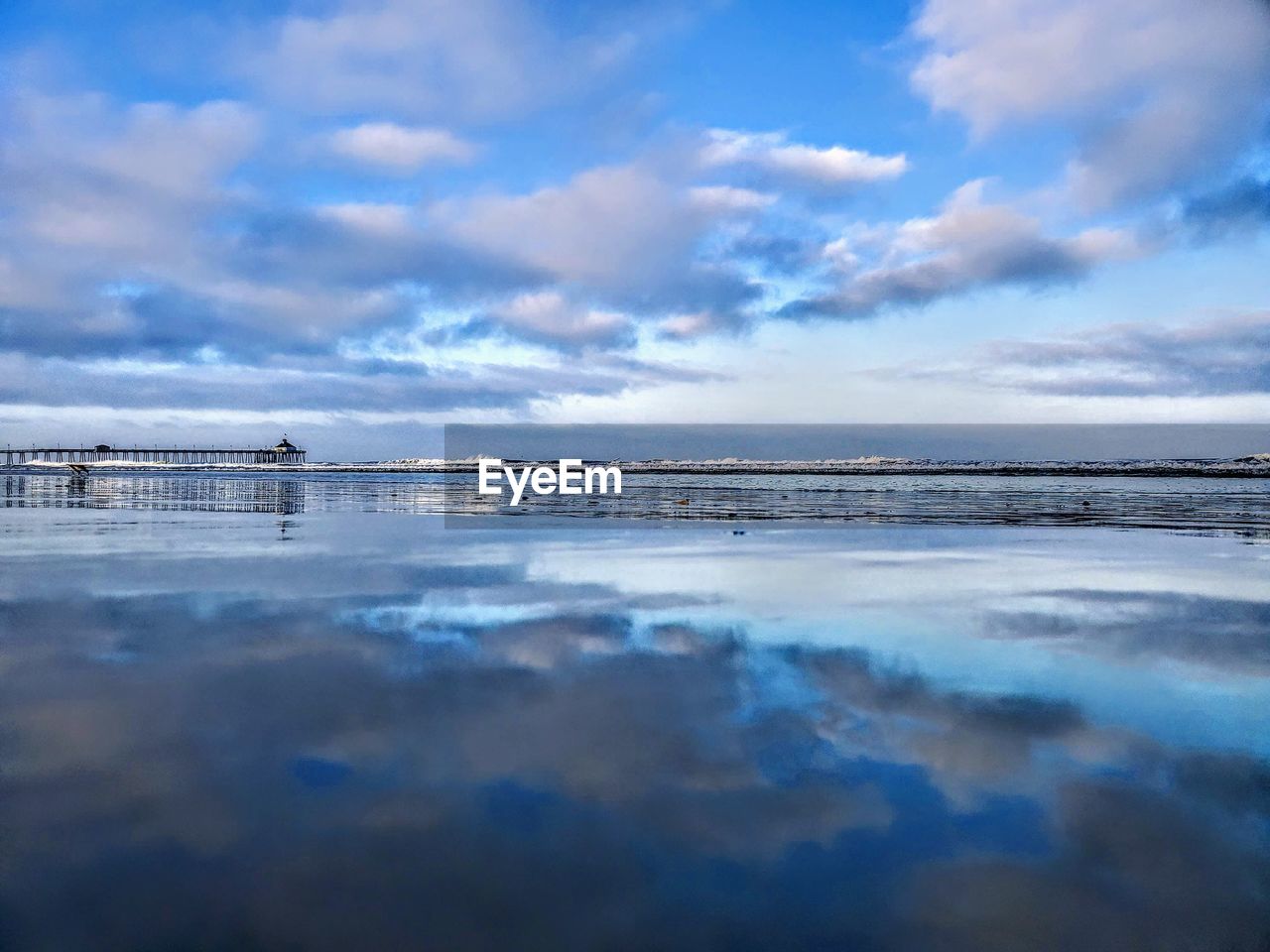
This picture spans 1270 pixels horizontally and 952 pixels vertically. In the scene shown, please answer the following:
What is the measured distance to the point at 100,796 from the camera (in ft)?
15.2

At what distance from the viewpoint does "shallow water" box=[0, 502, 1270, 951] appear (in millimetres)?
3594

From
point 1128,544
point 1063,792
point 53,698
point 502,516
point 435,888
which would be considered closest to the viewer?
point 435,888

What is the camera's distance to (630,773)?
5102 millimetres

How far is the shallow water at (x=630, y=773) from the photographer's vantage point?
3.59 metres

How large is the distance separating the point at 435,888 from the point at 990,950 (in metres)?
2.25

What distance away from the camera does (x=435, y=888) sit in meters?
3.74

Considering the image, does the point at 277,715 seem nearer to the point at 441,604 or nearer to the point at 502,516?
the point at 441,604

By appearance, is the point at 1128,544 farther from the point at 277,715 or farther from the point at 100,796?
the point at 100,796

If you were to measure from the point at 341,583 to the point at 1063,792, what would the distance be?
1034cm

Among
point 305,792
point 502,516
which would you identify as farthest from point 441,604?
point 502,516

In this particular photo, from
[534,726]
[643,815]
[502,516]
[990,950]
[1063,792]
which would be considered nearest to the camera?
[990,950]

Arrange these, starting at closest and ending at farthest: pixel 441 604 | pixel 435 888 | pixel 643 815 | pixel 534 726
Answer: pixel 435 888
pixel 643 815
pixel 534 726
pixel 441 604

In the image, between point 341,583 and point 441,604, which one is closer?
point 441,604

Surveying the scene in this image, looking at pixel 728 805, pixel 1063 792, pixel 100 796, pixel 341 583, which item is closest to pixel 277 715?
pixel 100 796
